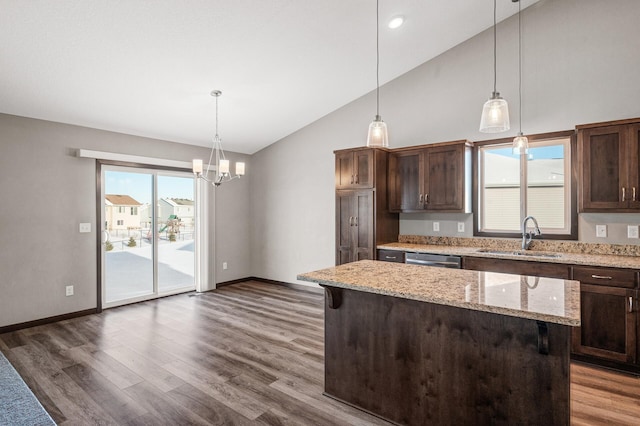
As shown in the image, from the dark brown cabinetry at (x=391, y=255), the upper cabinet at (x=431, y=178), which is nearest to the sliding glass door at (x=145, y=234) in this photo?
the dark brown cabinetry at (x=391, y=255)

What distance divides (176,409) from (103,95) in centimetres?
339

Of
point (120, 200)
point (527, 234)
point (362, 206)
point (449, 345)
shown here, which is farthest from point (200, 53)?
point (527, 234)

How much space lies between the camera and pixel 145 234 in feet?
17.1

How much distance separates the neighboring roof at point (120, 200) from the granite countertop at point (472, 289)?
3808mm

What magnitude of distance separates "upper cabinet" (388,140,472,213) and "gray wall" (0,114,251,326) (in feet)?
12.5

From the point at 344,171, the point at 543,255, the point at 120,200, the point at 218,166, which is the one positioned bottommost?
the point at 543,255

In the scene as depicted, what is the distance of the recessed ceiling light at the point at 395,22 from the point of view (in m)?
3.53

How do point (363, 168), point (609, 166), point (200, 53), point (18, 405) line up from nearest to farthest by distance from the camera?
1. point (18, 405)
2. point (609, 166)
3. point (200, 53)
4. point (363, 168)

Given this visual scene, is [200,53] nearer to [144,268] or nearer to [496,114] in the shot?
[496,114]

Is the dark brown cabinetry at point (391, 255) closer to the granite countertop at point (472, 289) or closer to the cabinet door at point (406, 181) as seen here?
the cabinet door at point (406, 181)

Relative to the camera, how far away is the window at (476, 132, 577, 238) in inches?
147

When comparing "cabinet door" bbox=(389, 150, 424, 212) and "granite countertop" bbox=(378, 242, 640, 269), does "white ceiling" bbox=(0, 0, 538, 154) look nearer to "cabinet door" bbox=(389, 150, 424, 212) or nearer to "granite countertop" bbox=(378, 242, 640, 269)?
"cabinet door" bbox=(389, 150, 424, 212)

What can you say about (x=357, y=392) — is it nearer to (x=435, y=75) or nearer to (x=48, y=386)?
(x=48, y=386)

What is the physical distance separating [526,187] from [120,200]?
5.36 meters
